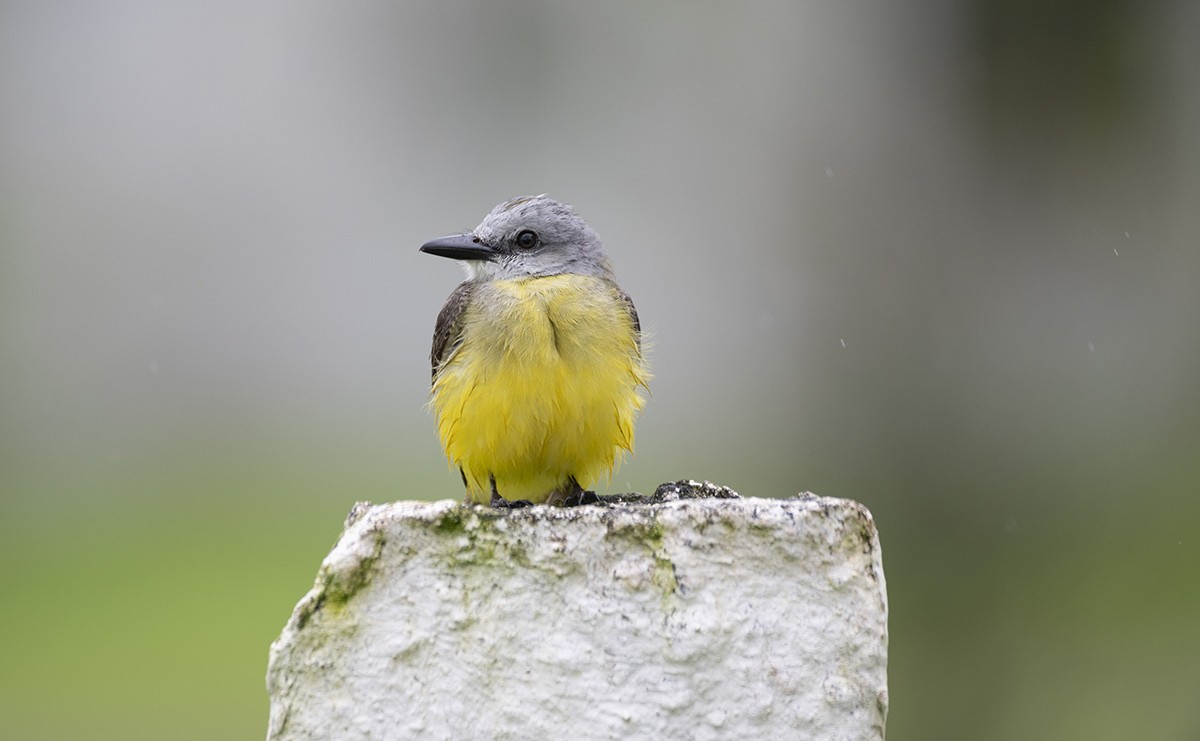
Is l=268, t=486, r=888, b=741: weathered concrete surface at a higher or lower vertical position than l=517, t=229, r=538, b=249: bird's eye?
lower

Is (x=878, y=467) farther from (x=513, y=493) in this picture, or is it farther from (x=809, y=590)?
(x=809, y=590)

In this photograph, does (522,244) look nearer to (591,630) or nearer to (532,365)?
(532,365)

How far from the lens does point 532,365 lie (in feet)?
15.0

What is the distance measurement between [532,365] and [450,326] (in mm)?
446

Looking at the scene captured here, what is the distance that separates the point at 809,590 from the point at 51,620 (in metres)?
9.90

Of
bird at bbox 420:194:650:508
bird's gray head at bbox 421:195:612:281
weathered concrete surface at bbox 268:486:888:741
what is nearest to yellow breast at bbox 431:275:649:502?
bird at bbox 420:194:650:508

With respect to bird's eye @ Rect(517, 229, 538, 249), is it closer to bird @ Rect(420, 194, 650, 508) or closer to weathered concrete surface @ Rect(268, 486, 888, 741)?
bird @ Rect(420, 194, 650, 508)

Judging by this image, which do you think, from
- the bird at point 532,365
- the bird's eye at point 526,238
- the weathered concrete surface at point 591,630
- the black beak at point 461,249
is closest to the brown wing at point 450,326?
the bird at point 532,365

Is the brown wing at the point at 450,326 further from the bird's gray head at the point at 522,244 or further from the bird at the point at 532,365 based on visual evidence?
the bird's gray head at the point at 522,244

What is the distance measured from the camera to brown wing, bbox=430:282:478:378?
15.8ft

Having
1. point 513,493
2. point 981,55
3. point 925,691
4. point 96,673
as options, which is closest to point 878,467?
point 925,691

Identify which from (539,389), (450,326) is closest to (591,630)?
(539,389)

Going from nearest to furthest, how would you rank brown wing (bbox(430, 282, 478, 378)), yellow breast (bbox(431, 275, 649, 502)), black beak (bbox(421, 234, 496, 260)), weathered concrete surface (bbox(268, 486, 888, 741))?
weathered concrete surface (bbox(268, 486, 888, 741))
yellow breast (bbox(431, 275, 649, 502))
brown wing (bbox(430, 282, 478, 378))
black beak (bbox(421, 234, 496, 260))

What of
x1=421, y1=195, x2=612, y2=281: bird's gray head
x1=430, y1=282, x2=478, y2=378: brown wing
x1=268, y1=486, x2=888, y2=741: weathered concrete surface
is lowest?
x1=268, y1=486, x2=888, y2=741: weathered concrete surface
